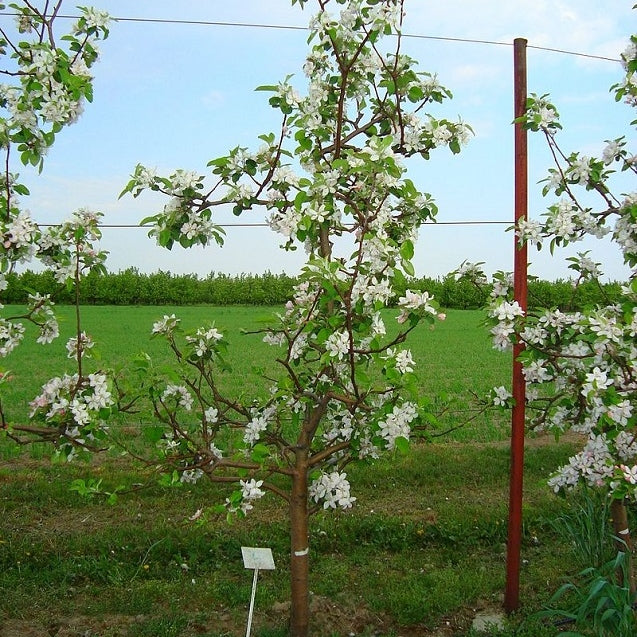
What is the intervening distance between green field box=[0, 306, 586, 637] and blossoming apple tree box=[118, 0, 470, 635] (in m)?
0.31

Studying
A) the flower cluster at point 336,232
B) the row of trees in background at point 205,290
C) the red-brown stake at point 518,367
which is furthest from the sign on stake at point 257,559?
the row of trees in background at point 205,290

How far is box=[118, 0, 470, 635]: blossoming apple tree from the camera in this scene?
2646mm

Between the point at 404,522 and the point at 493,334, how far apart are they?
5.80 feet

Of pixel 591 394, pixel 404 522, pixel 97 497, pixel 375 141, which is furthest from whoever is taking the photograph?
pixel 97 497

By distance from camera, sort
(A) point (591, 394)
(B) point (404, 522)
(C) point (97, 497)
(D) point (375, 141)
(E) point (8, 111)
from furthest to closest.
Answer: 1. (C) point (97, 497)
2. (B) point (404, 522)
3. (E) point (8, 111)
4. (A) point (591, 394)
5. (D) point (375, 141)

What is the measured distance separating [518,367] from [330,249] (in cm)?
121

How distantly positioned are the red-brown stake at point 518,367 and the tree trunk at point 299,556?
1.09 meters

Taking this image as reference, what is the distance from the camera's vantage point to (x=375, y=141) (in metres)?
2.47

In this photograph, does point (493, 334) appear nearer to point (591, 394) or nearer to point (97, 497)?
point (591, 394)

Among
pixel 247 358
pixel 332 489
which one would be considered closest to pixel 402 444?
pixel 332 489

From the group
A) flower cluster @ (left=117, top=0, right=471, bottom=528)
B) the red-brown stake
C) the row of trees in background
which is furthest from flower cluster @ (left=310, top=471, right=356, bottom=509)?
the row of trees in background

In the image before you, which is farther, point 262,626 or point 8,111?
point 262,626

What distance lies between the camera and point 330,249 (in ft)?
10.3

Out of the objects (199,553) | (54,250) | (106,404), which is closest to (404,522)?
(199,553)
